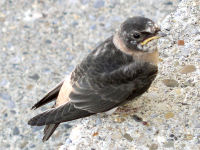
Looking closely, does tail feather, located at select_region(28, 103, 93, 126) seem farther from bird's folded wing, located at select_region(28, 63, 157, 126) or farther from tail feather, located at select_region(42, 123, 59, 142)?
tail feather, located at select_region(42, 123, 59, 142)

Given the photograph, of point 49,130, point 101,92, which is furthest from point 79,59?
point 101,92

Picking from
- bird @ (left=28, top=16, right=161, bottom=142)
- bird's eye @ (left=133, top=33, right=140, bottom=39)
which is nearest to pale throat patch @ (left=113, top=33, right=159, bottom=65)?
bird @ (left=28, top=16, right=161, bottom=142)

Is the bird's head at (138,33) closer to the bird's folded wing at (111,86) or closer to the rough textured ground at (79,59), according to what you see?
the bird's folded wing at (111,86)

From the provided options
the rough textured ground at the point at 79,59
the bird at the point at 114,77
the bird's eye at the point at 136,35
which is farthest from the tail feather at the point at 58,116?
the bird's eye at the point at 136,35

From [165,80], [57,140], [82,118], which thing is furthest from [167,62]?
[57,140]

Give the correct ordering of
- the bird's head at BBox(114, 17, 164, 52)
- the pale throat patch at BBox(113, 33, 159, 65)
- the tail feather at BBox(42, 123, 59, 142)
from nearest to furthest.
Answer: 1. the bird's head at BBox(114, 17, 164, 52)
2. the pale throat patch at BBox(113, 33, 159, 65)
3. the tail feather at BBox(42, 123, 59, 142)

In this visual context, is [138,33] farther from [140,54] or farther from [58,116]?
[58,116]
